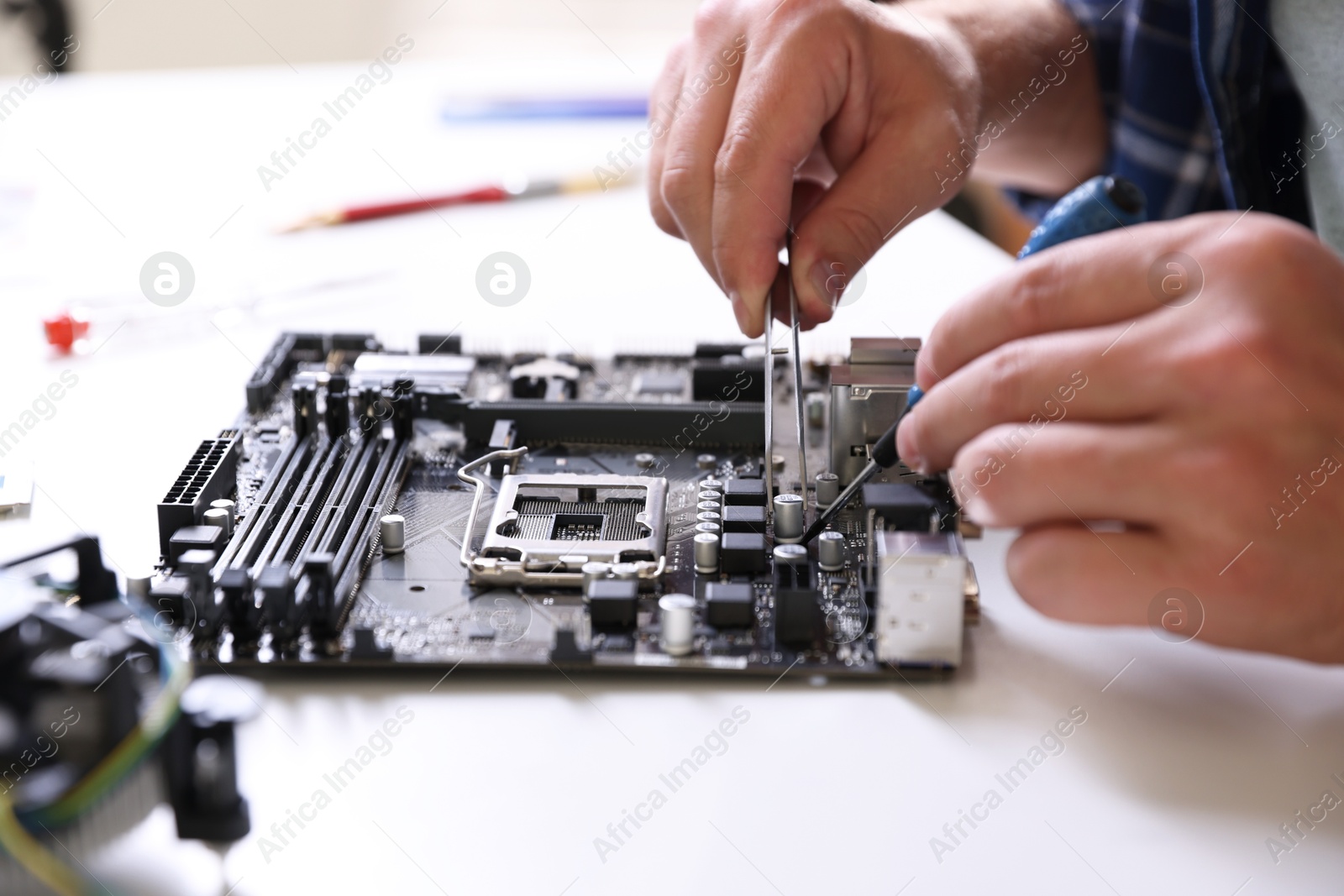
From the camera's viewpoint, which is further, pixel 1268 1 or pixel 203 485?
pixel 1268 1

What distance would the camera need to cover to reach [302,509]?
1473mm

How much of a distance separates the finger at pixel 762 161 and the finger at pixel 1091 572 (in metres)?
0.63

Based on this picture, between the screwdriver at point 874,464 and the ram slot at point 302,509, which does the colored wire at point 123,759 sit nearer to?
the ram slot at point 302,509

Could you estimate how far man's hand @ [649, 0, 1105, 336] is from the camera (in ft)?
5.48

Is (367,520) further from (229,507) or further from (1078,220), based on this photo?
(1078,220)

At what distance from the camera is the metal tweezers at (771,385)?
5.04ft

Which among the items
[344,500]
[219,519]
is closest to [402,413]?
[344,500]

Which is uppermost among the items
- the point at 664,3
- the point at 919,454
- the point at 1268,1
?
the point at 664,3

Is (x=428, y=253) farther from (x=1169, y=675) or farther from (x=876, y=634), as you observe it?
(x=1169, y=675)

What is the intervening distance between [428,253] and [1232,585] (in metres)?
1.83

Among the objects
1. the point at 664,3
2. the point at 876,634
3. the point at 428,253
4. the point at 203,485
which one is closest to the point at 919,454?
the point at 876,634

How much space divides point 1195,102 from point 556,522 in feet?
4.87

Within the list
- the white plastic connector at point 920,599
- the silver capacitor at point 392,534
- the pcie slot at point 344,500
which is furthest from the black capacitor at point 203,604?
the white plastic connector at point 920,599

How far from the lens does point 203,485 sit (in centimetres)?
147
